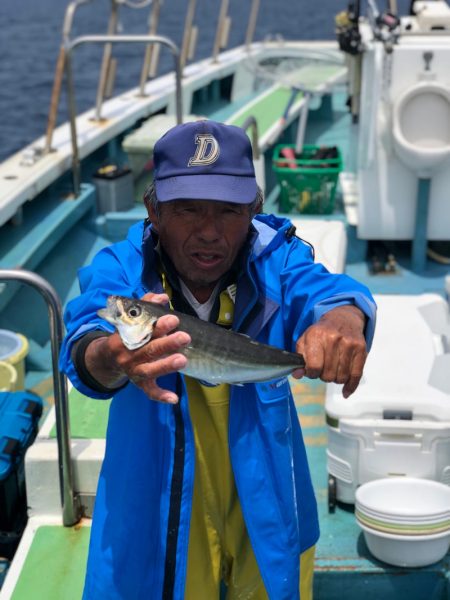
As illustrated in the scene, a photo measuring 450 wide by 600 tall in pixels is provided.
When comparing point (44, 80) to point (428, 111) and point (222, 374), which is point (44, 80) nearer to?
point (428, 111)

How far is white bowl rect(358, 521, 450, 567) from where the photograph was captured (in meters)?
2.88

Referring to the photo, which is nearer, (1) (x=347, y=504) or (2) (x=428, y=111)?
(1) (x=347, y=504)

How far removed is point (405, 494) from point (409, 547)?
278mm

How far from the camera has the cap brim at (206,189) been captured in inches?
71.7

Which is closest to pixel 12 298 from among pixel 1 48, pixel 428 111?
pixel 428 111

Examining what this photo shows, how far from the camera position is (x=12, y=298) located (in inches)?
211

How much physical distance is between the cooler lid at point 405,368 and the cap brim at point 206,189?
1.59 meters

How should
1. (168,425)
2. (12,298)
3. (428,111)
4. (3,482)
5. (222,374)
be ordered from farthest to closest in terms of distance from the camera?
1. (428,111)
2. (12,298)
3. (3,482)
4. (168,425)
5. (222,374)

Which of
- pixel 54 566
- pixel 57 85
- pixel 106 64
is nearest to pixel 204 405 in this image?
pixel 54 566

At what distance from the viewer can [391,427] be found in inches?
127

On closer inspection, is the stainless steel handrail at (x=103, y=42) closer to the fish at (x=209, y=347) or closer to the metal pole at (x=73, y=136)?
the metal pole at (x=73, y=136)

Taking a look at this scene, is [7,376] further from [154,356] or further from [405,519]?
[154,356]

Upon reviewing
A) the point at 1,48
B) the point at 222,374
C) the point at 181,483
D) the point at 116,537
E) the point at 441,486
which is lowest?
the point at 1,48

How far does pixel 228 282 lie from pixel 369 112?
15.3 feet
